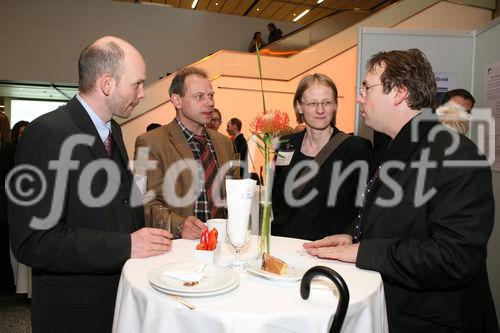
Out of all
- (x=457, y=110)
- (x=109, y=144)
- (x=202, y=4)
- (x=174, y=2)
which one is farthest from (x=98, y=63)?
(x=174, y=2)

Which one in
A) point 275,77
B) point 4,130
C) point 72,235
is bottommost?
point 72,235

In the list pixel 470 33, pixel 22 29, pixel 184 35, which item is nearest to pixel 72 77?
pixel 22 29

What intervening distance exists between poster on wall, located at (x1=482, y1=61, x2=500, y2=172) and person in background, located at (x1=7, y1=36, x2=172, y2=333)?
2832 millimetres

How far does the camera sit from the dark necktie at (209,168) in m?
2.42

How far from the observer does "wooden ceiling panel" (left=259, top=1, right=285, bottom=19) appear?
11.5 m

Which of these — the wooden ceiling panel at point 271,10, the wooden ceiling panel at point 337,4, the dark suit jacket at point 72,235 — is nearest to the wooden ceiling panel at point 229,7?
the wooden ceiling panel at point 271,10

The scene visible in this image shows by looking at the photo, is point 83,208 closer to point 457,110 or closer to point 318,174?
point 318,174

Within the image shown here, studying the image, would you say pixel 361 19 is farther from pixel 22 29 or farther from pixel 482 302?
pixel 22 29

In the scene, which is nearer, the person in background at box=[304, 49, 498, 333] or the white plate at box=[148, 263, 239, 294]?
the white plate at box=[148, 263, 239, 294]

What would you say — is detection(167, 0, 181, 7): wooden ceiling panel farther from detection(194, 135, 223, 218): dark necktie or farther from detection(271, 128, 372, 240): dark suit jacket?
detection(271, 128, 372, 240): dark suit jacket

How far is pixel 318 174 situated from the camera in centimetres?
233

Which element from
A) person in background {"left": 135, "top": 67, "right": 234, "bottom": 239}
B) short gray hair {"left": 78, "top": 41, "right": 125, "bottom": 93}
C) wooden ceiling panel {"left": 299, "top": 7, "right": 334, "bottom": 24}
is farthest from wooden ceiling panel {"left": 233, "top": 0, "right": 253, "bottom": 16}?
short gray hair {"left": 78, "top": 41, "right": 125, "bottom": 93}

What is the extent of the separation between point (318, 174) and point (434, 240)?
1.04 meters

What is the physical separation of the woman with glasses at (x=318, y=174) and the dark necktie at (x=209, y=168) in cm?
38
